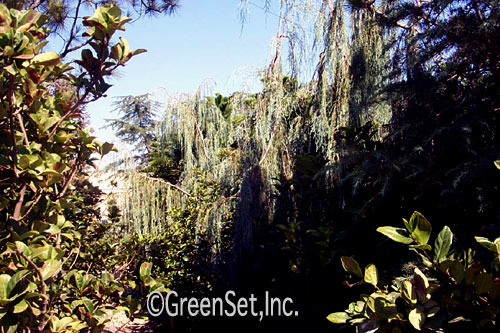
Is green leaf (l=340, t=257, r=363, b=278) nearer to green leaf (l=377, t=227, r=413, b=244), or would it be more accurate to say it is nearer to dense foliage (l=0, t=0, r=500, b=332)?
dense foliage (l=0, t=0, r=500, b=332)

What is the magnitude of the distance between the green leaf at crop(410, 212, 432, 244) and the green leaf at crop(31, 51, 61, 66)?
1.53 metres

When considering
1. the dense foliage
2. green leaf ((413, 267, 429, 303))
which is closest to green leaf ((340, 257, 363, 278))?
the dense foliage

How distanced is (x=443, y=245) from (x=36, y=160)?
1.54m

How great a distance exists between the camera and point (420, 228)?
1.33m

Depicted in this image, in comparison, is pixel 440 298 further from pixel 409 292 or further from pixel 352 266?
pixel 352 266

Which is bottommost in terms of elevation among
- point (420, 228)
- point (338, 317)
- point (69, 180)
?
point (338, 317)

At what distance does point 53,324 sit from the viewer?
1.75 metres

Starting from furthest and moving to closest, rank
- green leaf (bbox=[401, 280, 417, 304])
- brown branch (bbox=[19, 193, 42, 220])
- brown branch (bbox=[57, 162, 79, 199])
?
1. brown branch (bbox=[57, 162, 79, 199])
2. brown branch (bbox=[19, 193, 42, 220])
3. green leaf (bbox=[401, 280, 417, 304])

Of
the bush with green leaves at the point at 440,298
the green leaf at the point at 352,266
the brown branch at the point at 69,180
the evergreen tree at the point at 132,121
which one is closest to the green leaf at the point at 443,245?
the bush with green leaves at the point at 440,298

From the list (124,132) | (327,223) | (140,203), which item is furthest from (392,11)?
(124,132)

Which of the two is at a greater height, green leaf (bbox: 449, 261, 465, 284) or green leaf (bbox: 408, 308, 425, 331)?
green leaf (bbox: 449, 261, 465, 284)

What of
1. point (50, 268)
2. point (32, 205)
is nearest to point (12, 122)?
point (32, 205)

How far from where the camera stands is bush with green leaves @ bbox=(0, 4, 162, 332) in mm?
1565

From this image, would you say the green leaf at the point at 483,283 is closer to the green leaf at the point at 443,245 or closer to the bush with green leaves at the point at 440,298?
the bush with green leaves at the point at 440,298
